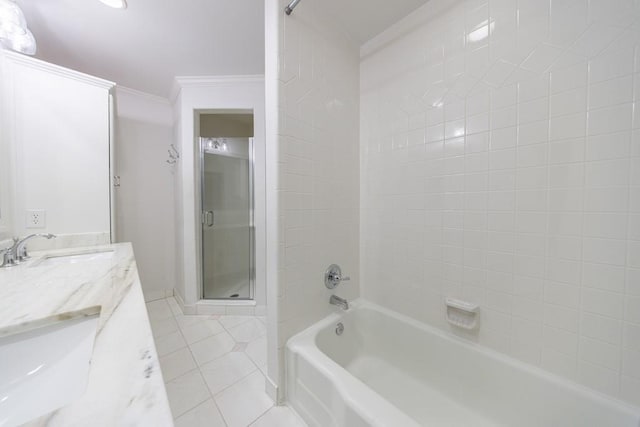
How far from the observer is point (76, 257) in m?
1.40

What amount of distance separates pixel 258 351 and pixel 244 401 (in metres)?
0.43

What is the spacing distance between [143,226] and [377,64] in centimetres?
283

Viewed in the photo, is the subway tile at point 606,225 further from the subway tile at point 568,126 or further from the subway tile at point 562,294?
the subway tile at point 568,126

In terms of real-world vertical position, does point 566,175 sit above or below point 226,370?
above

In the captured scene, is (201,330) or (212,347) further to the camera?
(201,330)

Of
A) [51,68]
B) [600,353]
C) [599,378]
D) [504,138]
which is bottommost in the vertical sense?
[599,378]

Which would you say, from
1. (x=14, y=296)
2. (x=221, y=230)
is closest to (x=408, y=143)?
Answer: (x=14, y=296)

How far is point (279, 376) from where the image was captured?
1.24 meters

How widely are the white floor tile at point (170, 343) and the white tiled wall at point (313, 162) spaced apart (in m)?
1.06

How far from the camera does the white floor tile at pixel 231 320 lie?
2.10 metres

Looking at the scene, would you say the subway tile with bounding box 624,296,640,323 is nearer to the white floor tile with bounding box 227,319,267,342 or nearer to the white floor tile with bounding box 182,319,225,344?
the white floor tile with bounding box 227,319,267,342

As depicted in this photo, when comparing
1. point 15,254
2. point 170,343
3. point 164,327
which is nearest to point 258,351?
point 170,343

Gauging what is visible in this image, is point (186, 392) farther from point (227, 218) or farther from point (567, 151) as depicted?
point (567, 151)

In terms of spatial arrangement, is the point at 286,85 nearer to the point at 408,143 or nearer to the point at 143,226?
the point at 408,143
